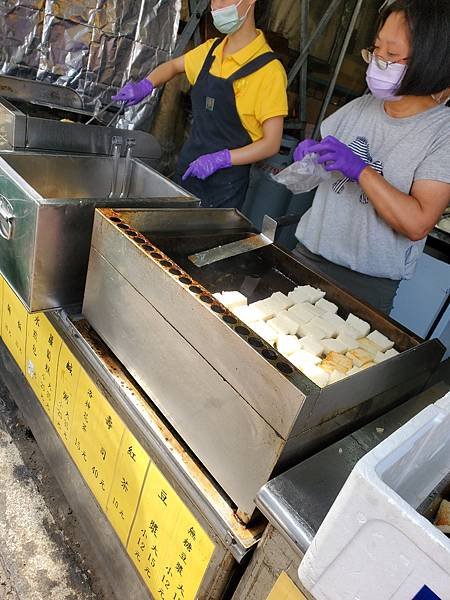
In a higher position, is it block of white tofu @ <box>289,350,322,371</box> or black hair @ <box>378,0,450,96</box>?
black hair @ <box>378,0,450,96</box>

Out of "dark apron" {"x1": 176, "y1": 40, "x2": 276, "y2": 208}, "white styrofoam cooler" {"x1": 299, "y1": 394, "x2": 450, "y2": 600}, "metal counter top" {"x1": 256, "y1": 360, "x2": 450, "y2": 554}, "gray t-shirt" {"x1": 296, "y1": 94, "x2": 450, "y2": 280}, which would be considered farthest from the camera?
"dark apron" {"x1": 176, "y1": 40, "x2": 276, "y2": 208}

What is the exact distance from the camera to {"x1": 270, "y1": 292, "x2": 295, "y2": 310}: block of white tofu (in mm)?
1206

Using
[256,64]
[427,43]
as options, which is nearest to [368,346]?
[427,43]

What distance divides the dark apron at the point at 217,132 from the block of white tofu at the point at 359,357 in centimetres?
163

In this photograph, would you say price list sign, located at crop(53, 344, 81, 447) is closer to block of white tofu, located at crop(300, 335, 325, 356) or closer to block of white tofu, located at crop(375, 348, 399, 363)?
block of white tofu, located at crop(300, 335, 325, 356)

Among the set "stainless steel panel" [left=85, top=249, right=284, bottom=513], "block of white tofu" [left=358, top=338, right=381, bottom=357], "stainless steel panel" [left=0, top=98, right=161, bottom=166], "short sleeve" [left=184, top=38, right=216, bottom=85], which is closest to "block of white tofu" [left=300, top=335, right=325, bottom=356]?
"block of white tofu" [left=358, top=338, right=381, bottom=357]

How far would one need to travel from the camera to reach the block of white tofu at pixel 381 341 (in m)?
1.14

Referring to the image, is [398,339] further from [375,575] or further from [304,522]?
[375,575]

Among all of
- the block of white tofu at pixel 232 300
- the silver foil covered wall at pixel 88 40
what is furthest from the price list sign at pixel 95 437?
the silver foil covered wall at pixel 88 40

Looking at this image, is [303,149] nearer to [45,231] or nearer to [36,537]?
[45,231]

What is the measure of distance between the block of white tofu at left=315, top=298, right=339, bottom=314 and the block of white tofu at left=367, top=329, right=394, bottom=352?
126 millimetres

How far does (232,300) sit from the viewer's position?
113cm

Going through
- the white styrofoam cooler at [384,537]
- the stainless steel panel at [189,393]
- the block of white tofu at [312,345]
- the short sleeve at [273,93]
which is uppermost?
the short sleeve at [273,93]

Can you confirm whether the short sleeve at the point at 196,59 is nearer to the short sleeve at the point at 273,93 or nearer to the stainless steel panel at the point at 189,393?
the short sleeve at the point at 273,93
